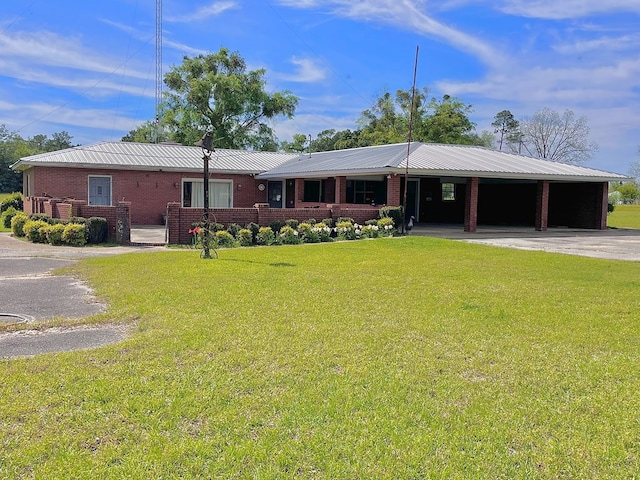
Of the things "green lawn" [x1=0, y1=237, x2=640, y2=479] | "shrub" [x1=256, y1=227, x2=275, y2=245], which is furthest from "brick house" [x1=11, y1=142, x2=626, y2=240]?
"green lawn" [x1=0, y1=237, x2=640, y2=479]

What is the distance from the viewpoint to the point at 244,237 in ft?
51.5

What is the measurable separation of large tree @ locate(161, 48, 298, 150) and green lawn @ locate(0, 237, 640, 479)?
123 ft

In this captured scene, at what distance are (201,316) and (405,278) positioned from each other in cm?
→ 411

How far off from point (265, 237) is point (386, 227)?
14.2 feet

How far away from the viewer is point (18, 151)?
73500 mm

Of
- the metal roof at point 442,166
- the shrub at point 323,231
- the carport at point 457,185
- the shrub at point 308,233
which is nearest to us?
the shrub at point 308,233

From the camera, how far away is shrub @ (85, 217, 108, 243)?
50.9 feet

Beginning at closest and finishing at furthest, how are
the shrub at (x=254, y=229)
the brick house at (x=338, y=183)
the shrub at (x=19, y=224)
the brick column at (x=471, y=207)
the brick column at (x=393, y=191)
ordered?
the shrub at (x=254, y=229)
the shrub at (x=19, y=224)
the brick column at (x=393, y=191)
the brick house at (x=338, y=183)
the brick column at (x=471, y=207)

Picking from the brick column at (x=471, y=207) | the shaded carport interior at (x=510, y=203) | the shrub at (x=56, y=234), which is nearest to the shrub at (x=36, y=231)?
the shrub at (x=56, y=234)

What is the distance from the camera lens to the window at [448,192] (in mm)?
27438

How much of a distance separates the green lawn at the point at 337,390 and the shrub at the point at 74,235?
832cm

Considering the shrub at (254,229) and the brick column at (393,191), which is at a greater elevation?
the brick column at (393,191)

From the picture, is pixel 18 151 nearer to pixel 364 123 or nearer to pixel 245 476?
pixel 364 123

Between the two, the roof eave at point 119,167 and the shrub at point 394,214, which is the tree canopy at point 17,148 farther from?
the shrub at point 394,214
